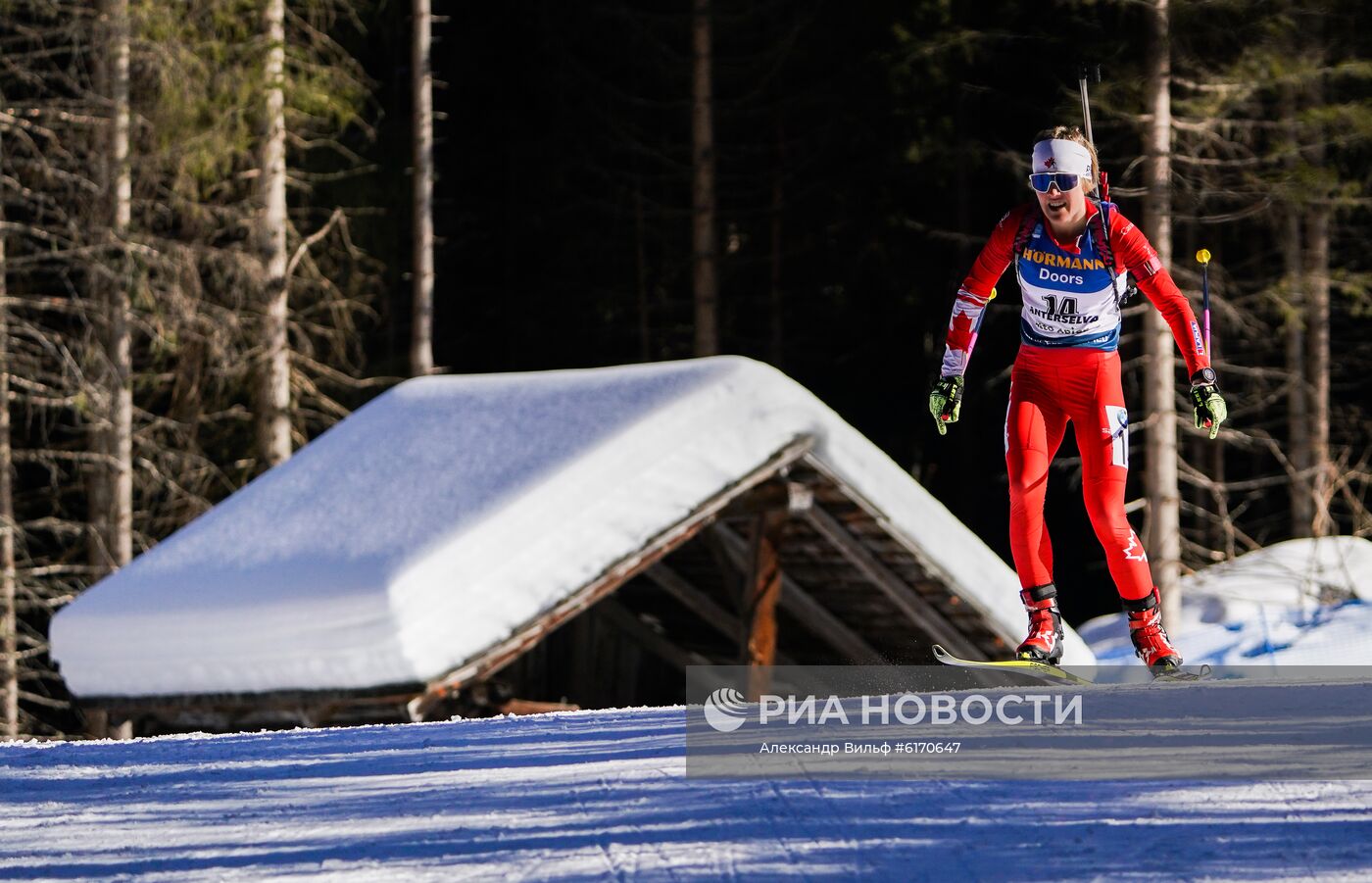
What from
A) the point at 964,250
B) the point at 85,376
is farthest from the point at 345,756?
the point at 964,250

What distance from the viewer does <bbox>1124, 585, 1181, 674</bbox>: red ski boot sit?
606 cm

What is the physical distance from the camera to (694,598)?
1340 cm

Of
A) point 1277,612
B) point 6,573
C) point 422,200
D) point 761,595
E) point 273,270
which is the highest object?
point 422,200

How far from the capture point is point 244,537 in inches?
404

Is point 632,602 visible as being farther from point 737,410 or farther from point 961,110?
point 961,110

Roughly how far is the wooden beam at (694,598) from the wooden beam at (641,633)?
1.11m

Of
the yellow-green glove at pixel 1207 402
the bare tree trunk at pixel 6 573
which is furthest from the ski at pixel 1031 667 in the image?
the bare tree trunk at pixel 6 573

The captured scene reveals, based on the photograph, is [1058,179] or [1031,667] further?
[1031,667]

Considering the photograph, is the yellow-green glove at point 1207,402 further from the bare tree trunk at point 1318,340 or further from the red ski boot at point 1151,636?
the bare tree trunk at point 1318,340

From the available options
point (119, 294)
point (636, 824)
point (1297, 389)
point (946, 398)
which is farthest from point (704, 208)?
point (636, 824)

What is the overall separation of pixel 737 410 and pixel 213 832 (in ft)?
20.1

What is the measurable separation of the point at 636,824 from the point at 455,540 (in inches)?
206

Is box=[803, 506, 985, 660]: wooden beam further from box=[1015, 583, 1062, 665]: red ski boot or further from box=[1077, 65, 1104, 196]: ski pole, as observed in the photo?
box=[1077, 65, 1104, 196]: ski pole

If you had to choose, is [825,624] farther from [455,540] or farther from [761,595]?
[455,540]
